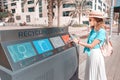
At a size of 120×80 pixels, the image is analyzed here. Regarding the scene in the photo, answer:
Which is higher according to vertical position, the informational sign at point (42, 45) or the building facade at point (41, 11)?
the building facade at point (41, 11)

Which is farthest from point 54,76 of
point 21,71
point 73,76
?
point 73,76

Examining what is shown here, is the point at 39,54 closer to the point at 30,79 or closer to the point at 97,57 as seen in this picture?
the point at 30,79

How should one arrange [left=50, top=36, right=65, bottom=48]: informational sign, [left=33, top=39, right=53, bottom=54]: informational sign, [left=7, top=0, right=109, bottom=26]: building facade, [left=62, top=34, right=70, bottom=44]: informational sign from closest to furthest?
[left=33, top=39, right=53, bottom=54]: informational sign
[left=50, top=36, right=65, bottom=48]: informational sign
[left=62, top=34, right=70, bottom=44]: informational sign
[left=7, top=0, right=109, bottom=26]: building facade

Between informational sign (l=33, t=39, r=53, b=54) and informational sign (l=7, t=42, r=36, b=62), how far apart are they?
0.13m

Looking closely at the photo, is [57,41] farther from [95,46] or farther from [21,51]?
[21,51]

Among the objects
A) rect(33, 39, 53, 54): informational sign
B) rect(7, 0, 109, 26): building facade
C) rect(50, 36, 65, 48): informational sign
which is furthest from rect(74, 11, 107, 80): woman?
rect(7, 0, 109, 26): building facade

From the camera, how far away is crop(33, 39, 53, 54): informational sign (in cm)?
271

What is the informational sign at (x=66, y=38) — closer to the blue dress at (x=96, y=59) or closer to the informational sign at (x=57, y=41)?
the informational sign at (x=57, y=41)

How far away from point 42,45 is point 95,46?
96 cm

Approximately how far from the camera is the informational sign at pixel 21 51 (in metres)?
2.26

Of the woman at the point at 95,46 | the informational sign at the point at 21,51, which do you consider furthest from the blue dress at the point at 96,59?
the informational sign at the point at 21,51

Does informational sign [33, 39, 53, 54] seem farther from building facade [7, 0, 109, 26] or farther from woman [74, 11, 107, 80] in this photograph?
building facade [7, 0, 109, 26]

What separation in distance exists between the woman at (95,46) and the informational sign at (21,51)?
1.02 m

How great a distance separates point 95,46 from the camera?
339 centimetres
